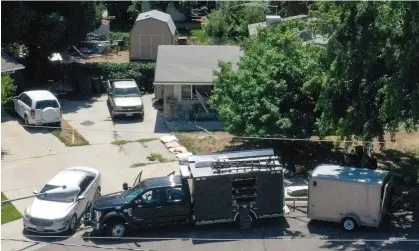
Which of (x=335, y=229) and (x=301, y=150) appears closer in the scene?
(x=335, y=229)

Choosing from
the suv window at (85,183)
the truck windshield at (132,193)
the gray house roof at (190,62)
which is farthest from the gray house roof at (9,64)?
the truck windshield at (132,193)

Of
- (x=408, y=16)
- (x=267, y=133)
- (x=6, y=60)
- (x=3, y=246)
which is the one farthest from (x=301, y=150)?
(x=6, y=60)

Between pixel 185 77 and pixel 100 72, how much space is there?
7254mm

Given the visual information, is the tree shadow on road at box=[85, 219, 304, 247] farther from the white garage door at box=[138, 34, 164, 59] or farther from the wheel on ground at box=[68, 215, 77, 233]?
the white garage door at box=[138, 34, 164, 59]

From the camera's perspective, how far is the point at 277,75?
28.4 m

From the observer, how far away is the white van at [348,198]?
2278 cm

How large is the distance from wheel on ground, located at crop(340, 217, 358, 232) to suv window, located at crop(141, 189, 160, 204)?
552 centimetres

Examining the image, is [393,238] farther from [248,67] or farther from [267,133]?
[248,67]

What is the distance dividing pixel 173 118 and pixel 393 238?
49.2ft

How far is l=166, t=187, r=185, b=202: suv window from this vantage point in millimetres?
22859

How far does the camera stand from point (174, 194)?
75.2 ft

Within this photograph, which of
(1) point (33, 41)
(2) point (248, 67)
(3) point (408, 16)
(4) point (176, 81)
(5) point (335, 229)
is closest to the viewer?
(3) point (408, 16)

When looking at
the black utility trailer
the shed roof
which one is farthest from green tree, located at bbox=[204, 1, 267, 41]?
the black utility trailer

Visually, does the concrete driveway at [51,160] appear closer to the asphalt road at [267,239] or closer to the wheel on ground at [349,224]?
the asphalt road at [267,239]
